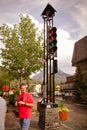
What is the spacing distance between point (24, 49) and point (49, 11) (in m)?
15.2

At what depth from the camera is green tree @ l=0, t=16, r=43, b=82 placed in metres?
30.0

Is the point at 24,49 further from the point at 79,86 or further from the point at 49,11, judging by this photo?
the point at 79,86

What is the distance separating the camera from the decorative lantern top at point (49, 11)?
1448cm

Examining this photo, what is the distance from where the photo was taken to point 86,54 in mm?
61344

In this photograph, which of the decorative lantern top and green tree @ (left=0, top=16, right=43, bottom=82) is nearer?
the decorative lantern top

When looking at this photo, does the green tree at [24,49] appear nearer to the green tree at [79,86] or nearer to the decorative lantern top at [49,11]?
the decorative lantern top at [49,11]

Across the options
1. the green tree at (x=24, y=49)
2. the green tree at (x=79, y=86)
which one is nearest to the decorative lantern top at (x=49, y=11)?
the green tree at (x=24, y=49)

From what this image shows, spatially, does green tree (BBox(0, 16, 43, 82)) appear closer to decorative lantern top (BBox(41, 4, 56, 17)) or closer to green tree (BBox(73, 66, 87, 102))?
decorative lantern top (BBox(41, 4, 56, 17))

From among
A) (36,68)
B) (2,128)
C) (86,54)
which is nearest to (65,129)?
(2,128)

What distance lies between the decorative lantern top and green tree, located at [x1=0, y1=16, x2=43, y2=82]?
1507 cm

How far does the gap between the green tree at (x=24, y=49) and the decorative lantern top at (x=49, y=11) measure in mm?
15075

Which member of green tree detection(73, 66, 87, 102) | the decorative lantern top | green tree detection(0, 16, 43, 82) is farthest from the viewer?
green tree detection(73, 66, 87, 102)

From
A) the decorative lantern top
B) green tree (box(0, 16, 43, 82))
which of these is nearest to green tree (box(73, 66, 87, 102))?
green tree (box(0, 16, 43, 82))

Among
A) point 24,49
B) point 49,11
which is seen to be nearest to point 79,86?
point 24,49
